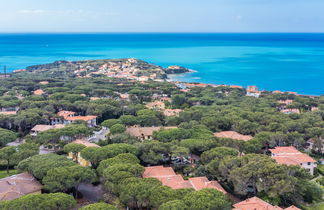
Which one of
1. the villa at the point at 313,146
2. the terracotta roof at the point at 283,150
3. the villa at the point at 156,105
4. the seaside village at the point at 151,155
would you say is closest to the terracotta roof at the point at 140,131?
the seaside village at the point at 151,155

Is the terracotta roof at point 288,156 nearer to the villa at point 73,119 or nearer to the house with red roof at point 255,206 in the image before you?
the house with red roof at point 255,206

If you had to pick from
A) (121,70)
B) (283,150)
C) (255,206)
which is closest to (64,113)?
(283,150)

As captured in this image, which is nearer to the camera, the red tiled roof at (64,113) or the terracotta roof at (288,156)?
the terracotta roof at (288,156)

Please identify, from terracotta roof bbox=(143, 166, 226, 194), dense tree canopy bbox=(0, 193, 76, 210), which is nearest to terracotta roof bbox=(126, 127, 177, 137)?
terracotta roof bbox=(143, 166, 226, 194)

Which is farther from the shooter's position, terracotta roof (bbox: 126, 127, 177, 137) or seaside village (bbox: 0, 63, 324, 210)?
terracotta roof (bbox: 126, 127, 177, 137)

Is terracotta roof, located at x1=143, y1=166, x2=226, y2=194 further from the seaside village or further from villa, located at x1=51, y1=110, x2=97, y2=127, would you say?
villa, located at x1=51, y1=110, x2=97, y2=127
